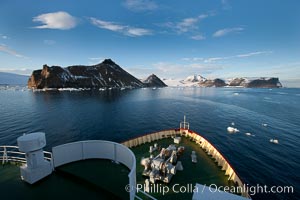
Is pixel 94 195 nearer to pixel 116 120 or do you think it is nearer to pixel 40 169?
pixel 40 169

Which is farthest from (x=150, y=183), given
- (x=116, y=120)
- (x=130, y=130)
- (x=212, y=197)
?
(x=116, y=120)

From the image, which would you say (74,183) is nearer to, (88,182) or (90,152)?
(88,182)

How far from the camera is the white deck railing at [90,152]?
13070 millimetres

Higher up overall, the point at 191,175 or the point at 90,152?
the point at 90,152

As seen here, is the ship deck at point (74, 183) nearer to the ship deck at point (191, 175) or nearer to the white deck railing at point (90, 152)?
the white deck railing at point (90, 152)

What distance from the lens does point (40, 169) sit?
11.7 m

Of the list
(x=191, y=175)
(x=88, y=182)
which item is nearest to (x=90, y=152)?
(x=88, y=182)

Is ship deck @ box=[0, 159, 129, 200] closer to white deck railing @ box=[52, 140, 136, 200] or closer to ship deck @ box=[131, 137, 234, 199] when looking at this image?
white deck railing @ box=[52, 140, 136, 200]

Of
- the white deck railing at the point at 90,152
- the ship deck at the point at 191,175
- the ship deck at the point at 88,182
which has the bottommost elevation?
the ship deck at the point at 191,175

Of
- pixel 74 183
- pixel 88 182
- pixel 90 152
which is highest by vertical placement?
pixel 90 152

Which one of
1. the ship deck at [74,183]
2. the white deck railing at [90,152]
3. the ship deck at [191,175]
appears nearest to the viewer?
the ship deck at [74,183]

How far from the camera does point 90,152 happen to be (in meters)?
14.4

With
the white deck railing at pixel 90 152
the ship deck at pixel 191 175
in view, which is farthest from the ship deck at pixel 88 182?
the white deck railing at pixel 90 152

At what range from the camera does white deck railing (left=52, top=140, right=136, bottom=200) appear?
13.1 m
